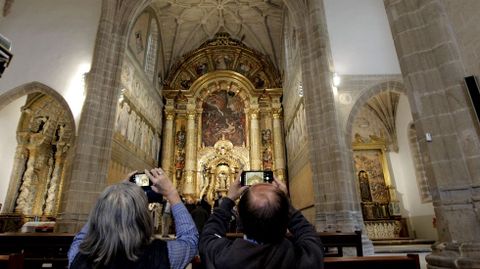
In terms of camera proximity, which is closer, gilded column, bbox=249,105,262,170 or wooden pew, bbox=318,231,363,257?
wooden pew, bbox=318,231,363,257

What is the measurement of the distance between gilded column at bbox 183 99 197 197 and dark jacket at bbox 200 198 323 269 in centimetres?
1584

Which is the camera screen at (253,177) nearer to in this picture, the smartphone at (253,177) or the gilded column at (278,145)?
the smartphone at (253,177)

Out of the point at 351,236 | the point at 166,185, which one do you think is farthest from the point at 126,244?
the point at 351,236

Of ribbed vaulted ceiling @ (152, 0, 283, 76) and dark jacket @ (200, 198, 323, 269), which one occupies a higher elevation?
ribbed vaulted ceiling @ (152, 0, 283, 76)

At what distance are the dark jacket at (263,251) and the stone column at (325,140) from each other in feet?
22.1

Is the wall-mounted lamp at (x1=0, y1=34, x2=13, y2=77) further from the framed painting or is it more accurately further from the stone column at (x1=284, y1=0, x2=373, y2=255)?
the framed painting

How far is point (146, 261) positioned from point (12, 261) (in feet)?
4.81

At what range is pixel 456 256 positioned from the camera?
2908mm

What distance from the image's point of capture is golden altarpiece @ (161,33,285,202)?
1775 cm

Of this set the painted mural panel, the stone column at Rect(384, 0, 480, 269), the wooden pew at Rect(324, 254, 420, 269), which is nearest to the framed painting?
the painted mural panel

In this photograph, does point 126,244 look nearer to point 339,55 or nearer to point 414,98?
point 414,98

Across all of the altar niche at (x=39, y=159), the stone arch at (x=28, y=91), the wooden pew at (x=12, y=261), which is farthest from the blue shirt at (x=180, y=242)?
the altar niche at (x=39, y=159)

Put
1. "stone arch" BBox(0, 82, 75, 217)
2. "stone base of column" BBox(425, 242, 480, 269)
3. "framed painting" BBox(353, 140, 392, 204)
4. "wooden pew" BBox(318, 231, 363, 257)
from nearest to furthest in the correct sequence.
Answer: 1. "stone base of column" BBox(425, 242, 480, 269)
2. "wooden pew" BBox(318, 231, 363, 257)
3. "stone arch" BBox(0, 82, 75, 217)
4. "framed painting" BBox(353, 140, 392, 204)

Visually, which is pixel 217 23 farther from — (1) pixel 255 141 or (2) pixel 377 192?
(2) pixel 377 192
